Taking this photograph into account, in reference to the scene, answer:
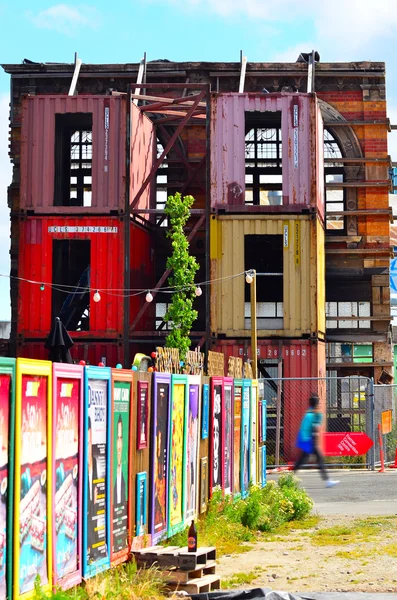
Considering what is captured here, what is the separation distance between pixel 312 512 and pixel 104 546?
30.8 feet

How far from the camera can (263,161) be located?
42.3 metres

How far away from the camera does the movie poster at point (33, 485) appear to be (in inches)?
308

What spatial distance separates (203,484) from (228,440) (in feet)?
7.63

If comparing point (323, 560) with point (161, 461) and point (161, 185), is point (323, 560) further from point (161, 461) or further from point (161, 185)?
point (161, 185)

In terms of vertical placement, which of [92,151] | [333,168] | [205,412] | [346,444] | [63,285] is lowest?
[346,444]

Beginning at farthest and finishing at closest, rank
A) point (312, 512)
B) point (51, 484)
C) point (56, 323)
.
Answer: point (312, 512)
point (56, 323)
point (51, 484)

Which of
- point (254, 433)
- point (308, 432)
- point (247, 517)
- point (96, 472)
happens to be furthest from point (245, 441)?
point (96, 472)

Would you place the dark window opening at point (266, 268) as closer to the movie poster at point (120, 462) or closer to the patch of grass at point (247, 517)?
the patch of grass at point (247, 517)

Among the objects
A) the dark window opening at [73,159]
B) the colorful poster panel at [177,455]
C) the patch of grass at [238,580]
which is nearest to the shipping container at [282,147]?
the dark window opening at [73,159]

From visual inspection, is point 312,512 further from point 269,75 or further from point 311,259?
point 269,75

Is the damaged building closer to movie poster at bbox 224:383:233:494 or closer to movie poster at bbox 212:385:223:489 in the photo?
movie poster at bbox 224:383:233:494

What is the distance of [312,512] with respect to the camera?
18766mm

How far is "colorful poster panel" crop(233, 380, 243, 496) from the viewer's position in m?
18.3

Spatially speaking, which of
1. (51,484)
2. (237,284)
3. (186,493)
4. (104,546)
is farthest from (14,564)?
(237,284)
